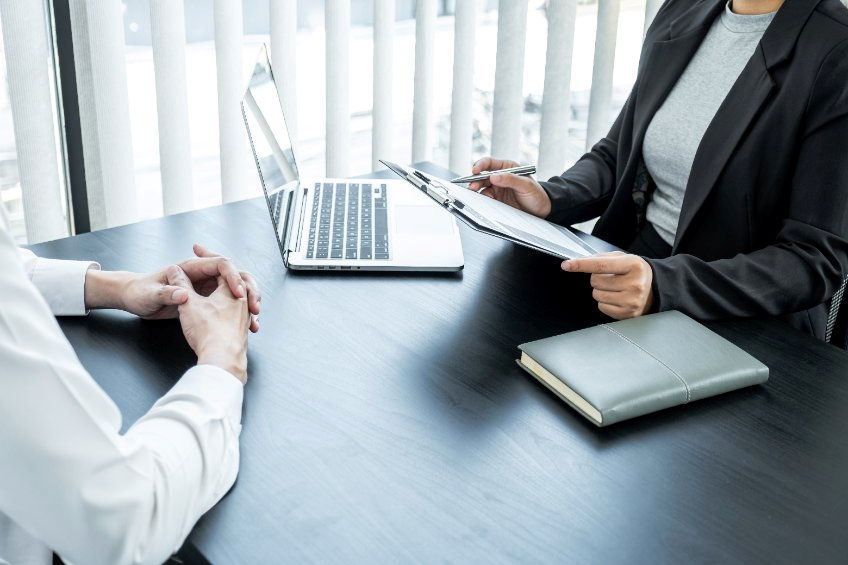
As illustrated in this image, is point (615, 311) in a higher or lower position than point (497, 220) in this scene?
lower

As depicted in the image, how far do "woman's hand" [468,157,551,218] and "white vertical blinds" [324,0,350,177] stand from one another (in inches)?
29.6

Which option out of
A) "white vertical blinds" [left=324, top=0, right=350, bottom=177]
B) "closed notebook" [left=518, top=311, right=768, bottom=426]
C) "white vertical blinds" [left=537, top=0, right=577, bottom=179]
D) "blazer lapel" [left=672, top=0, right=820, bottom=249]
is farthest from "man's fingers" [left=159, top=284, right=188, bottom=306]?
"white vertical blinds" [left=537, top=0, right=577, bottom=179]

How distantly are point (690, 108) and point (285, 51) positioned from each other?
3.21ft

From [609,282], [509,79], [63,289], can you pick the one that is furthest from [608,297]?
[509,79]

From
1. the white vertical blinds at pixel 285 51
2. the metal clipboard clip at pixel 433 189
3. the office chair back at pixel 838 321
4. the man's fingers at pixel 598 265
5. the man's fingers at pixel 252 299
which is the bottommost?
the office chair back at pixel 838 321

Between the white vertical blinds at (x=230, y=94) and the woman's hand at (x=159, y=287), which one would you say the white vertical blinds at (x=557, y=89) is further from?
the woman's hand at (x=159, y=287)

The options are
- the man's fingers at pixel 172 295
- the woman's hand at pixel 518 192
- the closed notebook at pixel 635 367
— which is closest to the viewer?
the closed notebook at pixel 635 367

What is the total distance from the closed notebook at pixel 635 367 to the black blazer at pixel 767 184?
14cm

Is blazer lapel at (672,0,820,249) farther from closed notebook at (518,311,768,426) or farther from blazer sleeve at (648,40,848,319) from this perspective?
closed notebook at (518,311,768,426)

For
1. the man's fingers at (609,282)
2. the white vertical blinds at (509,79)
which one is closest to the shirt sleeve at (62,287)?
the man's fingers at (609,282)

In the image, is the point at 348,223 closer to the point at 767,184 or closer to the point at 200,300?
the point at 200,300

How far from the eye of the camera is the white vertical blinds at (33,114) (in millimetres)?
1644

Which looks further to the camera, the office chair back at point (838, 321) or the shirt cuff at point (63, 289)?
the office chair back at point (838, 321)

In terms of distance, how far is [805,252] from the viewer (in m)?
1.16
